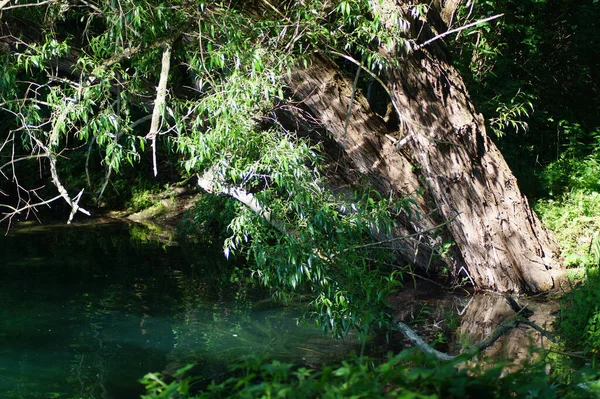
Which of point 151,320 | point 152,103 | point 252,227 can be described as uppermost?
point 152,103

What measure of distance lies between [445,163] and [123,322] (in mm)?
4059

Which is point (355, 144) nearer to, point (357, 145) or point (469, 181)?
point (357, 145)

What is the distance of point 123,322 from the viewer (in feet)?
25.5

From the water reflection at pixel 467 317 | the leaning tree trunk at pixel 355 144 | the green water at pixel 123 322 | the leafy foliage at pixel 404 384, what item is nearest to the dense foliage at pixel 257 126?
the leaning tree trunk at pixel 355 144

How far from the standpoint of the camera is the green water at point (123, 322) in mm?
6285

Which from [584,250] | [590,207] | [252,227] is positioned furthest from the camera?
[590,207]

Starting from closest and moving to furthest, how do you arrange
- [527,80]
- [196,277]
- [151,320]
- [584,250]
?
[151,320], [584,250], [196,277], [527,80]

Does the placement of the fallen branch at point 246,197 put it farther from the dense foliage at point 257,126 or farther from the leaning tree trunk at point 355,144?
the leaning tree trunk at point 355,144

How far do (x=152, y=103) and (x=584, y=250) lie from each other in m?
5.50

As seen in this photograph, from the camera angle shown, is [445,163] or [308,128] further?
[308,128]

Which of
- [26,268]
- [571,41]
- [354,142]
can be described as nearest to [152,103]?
[354,142]

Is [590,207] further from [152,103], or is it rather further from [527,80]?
[152,103]

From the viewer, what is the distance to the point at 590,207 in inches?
357

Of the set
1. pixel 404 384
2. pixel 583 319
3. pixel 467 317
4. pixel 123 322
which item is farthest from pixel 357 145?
pixel 404 384
